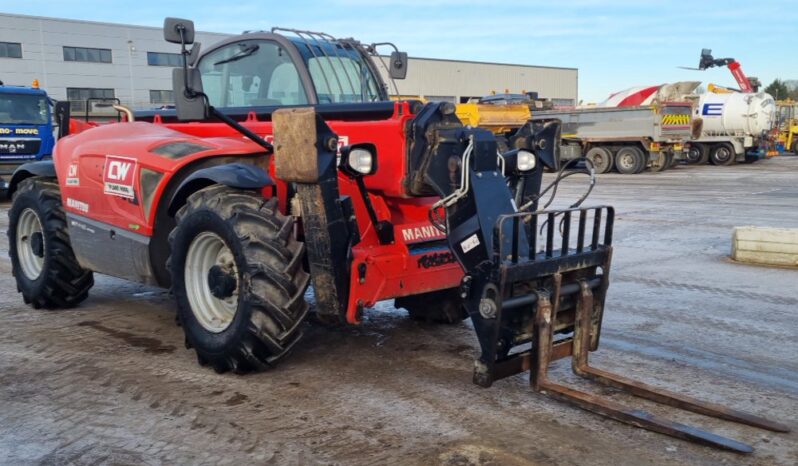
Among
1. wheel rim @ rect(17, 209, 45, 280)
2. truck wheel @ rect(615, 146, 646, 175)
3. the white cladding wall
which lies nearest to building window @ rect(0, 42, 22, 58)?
the white cladding wall

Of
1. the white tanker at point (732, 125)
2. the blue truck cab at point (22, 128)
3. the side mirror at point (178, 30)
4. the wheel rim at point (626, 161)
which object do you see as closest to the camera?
the side mirror at point (178, 30)

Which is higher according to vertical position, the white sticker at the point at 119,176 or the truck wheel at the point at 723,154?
the white sticker at the point at 119,176

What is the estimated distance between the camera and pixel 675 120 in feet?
82.7

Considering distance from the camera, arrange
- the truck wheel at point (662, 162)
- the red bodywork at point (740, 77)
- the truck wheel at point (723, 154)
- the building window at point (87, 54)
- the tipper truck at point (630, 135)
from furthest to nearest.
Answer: the building window at point (87, 54) → the red bodywork at point (740, 77) → the truck wheel at point (723, 154) → the truck wheel at point (662, 162) → the tipper truck at point (630, 135)

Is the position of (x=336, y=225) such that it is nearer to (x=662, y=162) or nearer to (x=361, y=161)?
(x=361, y=161)

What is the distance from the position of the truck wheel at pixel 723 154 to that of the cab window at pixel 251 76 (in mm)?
25766

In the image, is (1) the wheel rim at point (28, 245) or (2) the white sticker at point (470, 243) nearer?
(2) the white sticker at point (470, 243)

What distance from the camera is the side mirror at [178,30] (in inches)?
192

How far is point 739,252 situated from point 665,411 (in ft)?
18.1

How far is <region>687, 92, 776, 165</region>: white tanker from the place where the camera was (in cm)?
2742

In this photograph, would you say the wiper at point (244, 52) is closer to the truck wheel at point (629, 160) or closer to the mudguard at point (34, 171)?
the mudguard at point (34, 171)

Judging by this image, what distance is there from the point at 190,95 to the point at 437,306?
2.42 m

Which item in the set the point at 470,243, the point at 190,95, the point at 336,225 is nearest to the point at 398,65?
the point at 190,95

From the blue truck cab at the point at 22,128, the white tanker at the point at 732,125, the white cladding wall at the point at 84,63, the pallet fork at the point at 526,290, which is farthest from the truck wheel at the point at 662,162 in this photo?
the white cladding wall at the point at 84,63
